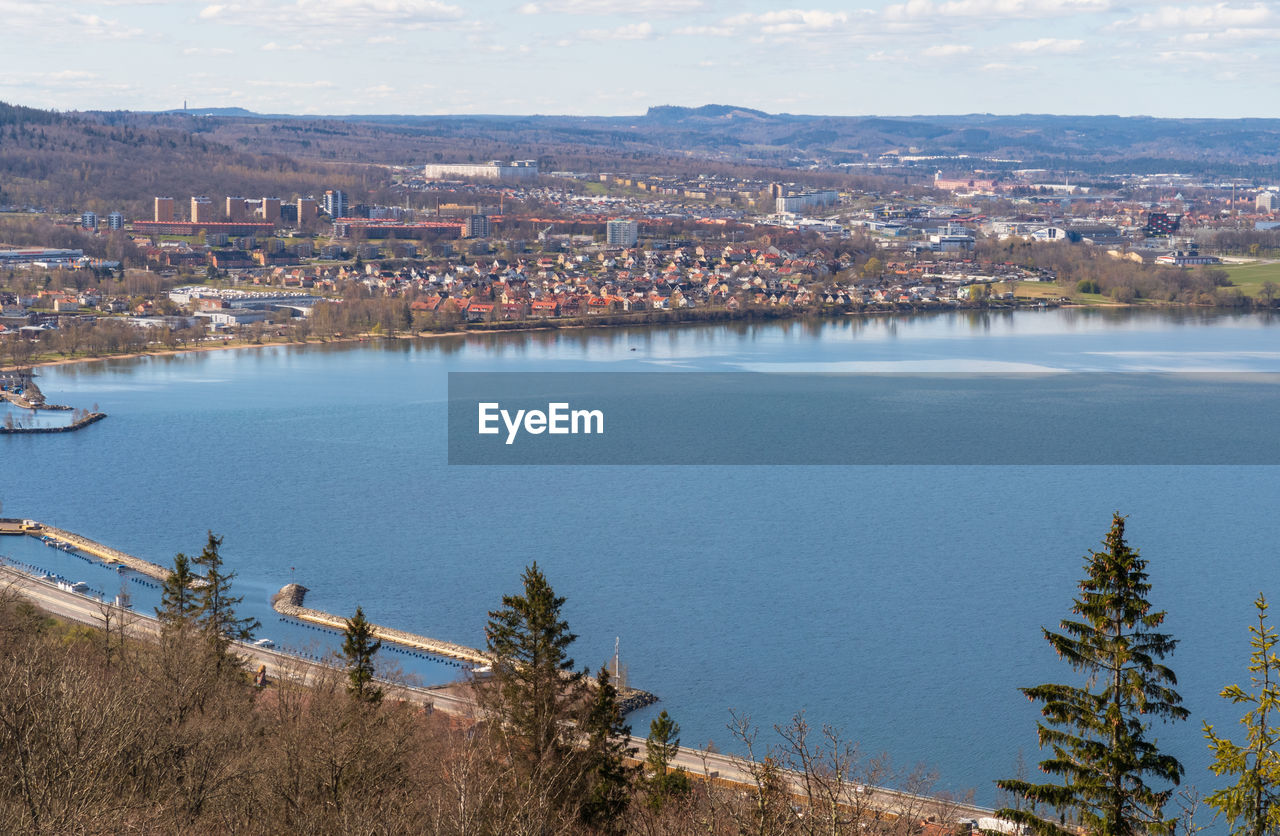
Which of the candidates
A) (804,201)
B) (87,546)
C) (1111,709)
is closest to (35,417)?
(87,546)

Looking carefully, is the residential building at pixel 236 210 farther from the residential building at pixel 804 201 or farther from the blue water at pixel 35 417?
the blue water at pixel 35 417

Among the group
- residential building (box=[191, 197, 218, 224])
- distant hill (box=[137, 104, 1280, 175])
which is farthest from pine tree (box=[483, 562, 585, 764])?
distant hill (box=[137, 104, 1280, 175])

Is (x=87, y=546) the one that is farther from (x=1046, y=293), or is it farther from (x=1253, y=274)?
(x=1253, y=274)

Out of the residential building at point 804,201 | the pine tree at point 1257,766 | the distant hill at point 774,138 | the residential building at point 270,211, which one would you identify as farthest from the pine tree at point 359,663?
the distant hill at point 774,138

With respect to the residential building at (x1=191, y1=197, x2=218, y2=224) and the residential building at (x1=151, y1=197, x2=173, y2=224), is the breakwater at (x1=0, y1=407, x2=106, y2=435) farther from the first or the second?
the residential building at (x1=151, y1=197, x2=173, y2=224)

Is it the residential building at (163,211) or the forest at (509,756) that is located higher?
the residential building at (163,211)

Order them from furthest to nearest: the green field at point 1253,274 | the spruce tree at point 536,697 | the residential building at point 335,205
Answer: the residential building at point 335,205 < the green field at point 1253,274 < the spruce tree at point 536,697

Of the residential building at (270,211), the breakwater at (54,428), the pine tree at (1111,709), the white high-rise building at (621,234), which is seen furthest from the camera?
→ the residential building at (270,211)

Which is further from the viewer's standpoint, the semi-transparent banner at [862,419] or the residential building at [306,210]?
the residential building at [306,210]
